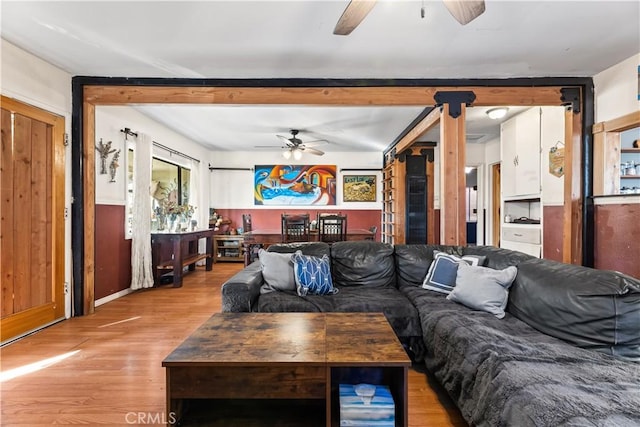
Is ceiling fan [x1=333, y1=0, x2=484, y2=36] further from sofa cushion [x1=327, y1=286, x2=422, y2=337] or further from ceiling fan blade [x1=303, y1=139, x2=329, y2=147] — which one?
ceiling fan blade [x1=303, y1=139, x2=329, y2=147]

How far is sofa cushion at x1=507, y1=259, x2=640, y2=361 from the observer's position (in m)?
1.54

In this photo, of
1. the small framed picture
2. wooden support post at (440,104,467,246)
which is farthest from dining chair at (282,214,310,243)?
the small framed picture

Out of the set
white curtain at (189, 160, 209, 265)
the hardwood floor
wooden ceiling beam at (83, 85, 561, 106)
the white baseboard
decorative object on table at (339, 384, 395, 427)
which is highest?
wooden ceiling beam at (83, 85, 561, 106)

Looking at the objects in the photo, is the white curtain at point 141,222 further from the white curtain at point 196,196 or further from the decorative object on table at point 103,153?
the white curtain at point 196,196

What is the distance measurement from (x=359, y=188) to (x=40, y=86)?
536cm

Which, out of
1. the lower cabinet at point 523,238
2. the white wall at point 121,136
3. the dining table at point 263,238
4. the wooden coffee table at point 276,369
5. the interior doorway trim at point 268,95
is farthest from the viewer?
the dining table at point 263,238

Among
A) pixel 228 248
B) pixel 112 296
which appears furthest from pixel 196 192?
pixel 112 296

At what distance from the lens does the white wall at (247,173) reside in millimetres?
6973

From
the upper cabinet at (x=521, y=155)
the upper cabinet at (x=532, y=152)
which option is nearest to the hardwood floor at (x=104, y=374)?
the upper cabinet at (x=532, y=152)

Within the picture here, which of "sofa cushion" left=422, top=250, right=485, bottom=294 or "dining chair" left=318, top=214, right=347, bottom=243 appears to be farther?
"dining chair" left=318, top=214, right=347, bottom=243

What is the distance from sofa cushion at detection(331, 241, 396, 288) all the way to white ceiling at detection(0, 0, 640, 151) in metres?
1.79

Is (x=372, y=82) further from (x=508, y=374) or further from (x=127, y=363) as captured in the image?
(x=127, y=363)

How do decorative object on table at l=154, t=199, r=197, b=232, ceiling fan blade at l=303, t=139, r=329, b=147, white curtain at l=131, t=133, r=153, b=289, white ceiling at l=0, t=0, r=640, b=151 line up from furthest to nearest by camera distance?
1. ceiling fan blade at l=303, t=139, r=329, b=147
2. decorative object on table at l=154, t=199, r=197, b=232
3. white curtain at l=131, t=133, r=153, b=289
4. white ceiling at l=0, t=0, r=640, b=151

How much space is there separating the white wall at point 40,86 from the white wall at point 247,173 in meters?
3.76
